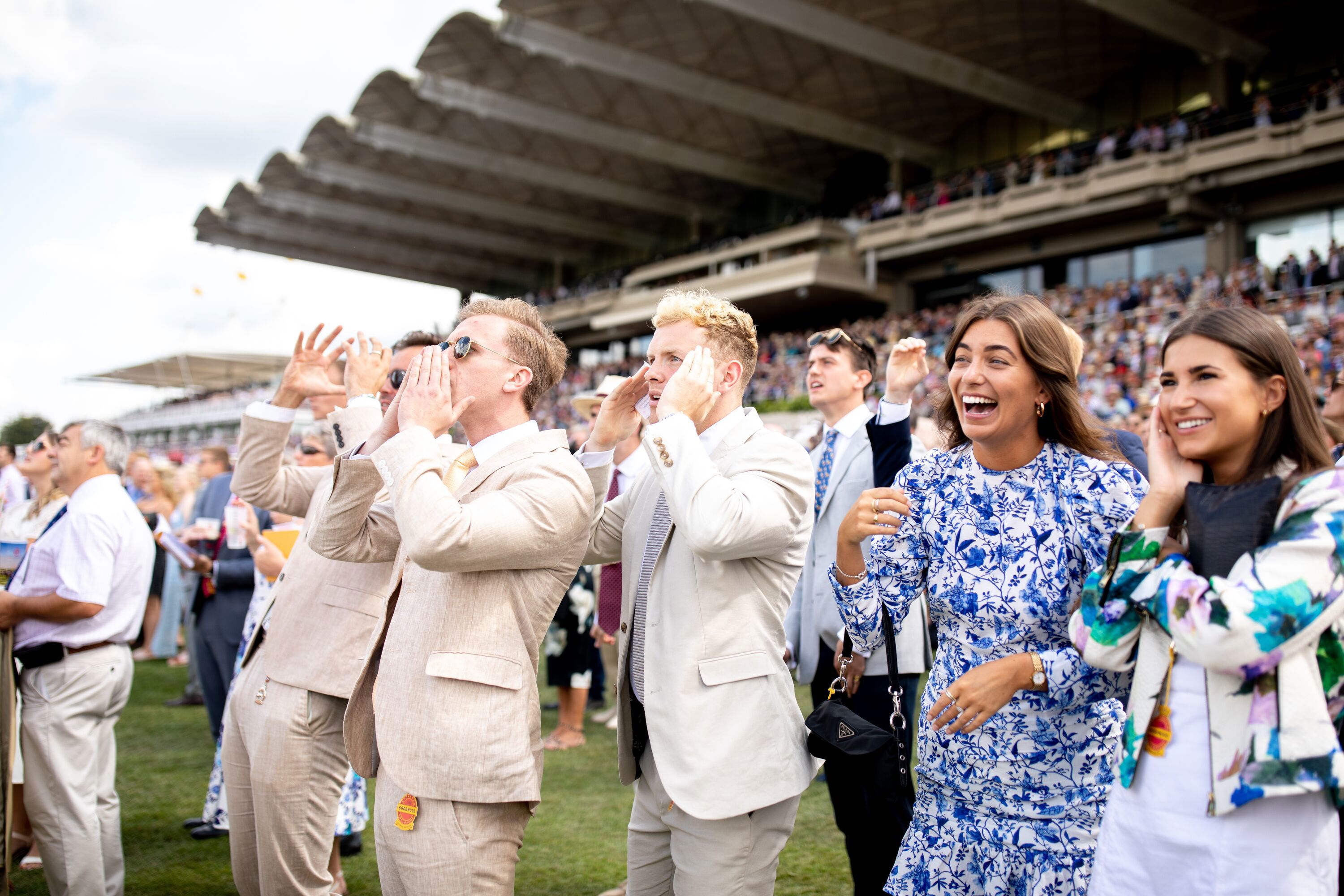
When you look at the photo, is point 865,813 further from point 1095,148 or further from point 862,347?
point 1095,148

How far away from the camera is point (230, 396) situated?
1853 inches

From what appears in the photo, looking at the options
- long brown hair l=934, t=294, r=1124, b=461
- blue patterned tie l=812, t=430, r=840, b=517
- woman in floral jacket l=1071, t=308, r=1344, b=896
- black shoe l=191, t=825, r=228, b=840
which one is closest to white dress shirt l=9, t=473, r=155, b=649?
black shoe l=191, t=825, r=228, b=840

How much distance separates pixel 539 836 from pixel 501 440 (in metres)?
2.78

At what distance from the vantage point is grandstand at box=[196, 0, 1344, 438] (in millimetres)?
21672

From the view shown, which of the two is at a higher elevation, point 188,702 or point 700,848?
point 700,848

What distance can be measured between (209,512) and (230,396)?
148 ft

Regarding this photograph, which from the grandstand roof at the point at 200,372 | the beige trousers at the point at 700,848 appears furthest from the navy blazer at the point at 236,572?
the grandstand roof at the point at 200,372

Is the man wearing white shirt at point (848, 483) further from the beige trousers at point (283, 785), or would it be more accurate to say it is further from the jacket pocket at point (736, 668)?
the beige trousers at point (283, 785)

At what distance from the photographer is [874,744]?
218cm

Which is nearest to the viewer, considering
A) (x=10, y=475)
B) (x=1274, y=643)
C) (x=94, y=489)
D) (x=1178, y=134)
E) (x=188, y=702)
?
(x=1274, y=643)

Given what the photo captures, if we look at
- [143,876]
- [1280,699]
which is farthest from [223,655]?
[1280,699]

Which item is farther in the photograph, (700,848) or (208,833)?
(208,833)

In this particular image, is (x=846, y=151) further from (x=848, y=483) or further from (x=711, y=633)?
(x=711, y=633)

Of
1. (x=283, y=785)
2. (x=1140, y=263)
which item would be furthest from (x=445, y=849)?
(x=1140, y=263)
